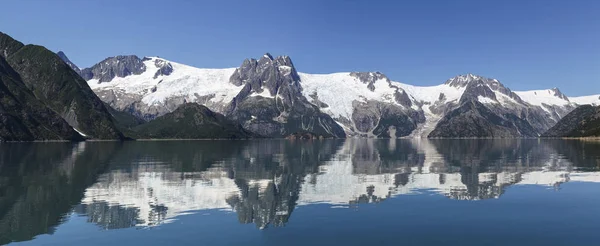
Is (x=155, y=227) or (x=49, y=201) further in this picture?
(x=49, y=201)

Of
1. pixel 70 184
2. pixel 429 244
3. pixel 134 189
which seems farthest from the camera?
pixel 70 184

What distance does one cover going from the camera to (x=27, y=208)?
48531 millimetres

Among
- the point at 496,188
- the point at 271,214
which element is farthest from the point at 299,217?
the point at 496,188

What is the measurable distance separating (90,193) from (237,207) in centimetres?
2507

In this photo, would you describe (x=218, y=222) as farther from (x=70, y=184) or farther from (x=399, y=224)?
(x=70, y=184)

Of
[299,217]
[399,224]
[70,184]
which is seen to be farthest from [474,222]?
[70,184]

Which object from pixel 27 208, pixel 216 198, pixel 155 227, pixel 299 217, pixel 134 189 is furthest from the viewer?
pixel 134 189

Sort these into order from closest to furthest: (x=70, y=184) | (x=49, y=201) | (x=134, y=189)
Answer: (x=49, y=201) → (x=134, y=189) → (x=70, y=184)

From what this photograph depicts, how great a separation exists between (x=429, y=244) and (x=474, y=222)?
36.2 ft

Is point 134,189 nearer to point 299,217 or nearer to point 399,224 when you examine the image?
point 299,217

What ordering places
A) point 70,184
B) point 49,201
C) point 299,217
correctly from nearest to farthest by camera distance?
point 299,217 → point 49,201 → point 70,184

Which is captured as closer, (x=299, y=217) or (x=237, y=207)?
(x=299, y=217)

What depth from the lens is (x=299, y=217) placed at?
4550cm

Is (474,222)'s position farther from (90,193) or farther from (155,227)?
(90,193)
